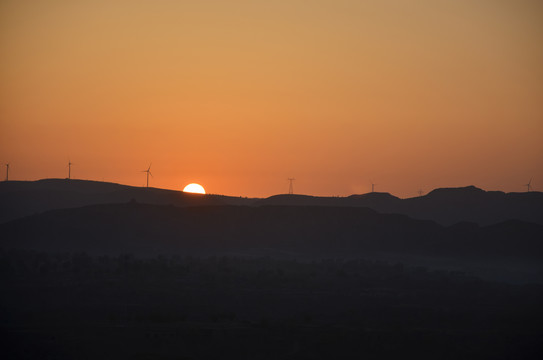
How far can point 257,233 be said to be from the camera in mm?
126125

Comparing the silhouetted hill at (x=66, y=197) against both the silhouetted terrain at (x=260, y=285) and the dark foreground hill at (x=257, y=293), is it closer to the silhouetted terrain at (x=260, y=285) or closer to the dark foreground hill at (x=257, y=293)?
the silhouetted terrain at (x=260, y=285)

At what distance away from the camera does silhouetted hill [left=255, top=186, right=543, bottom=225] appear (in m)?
163

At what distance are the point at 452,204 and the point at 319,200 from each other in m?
26.9

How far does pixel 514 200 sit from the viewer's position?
Result: 172 m

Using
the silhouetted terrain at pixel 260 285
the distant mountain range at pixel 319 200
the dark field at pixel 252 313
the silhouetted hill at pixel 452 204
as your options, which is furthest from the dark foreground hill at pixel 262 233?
the silhouetted hill at pixel 452 204

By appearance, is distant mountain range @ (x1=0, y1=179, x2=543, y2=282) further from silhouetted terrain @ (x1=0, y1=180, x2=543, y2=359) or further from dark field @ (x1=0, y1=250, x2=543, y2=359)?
dark field @ (x1=0, y1=250, x2=543, y2=359)

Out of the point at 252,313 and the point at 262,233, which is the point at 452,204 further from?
the point at 252,313

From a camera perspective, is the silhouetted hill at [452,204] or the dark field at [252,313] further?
the silhouetted hill at [452,204]

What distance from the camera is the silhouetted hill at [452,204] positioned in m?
163

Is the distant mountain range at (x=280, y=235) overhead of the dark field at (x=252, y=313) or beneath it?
overhead

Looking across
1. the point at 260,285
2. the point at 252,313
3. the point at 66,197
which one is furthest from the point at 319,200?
the point at 252,313

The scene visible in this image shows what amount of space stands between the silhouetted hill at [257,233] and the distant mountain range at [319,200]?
23426mm

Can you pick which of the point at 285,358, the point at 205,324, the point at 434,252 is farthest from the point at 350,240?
the point at 285,358

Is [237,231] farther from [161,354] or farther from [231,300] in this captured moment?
[161,354]
